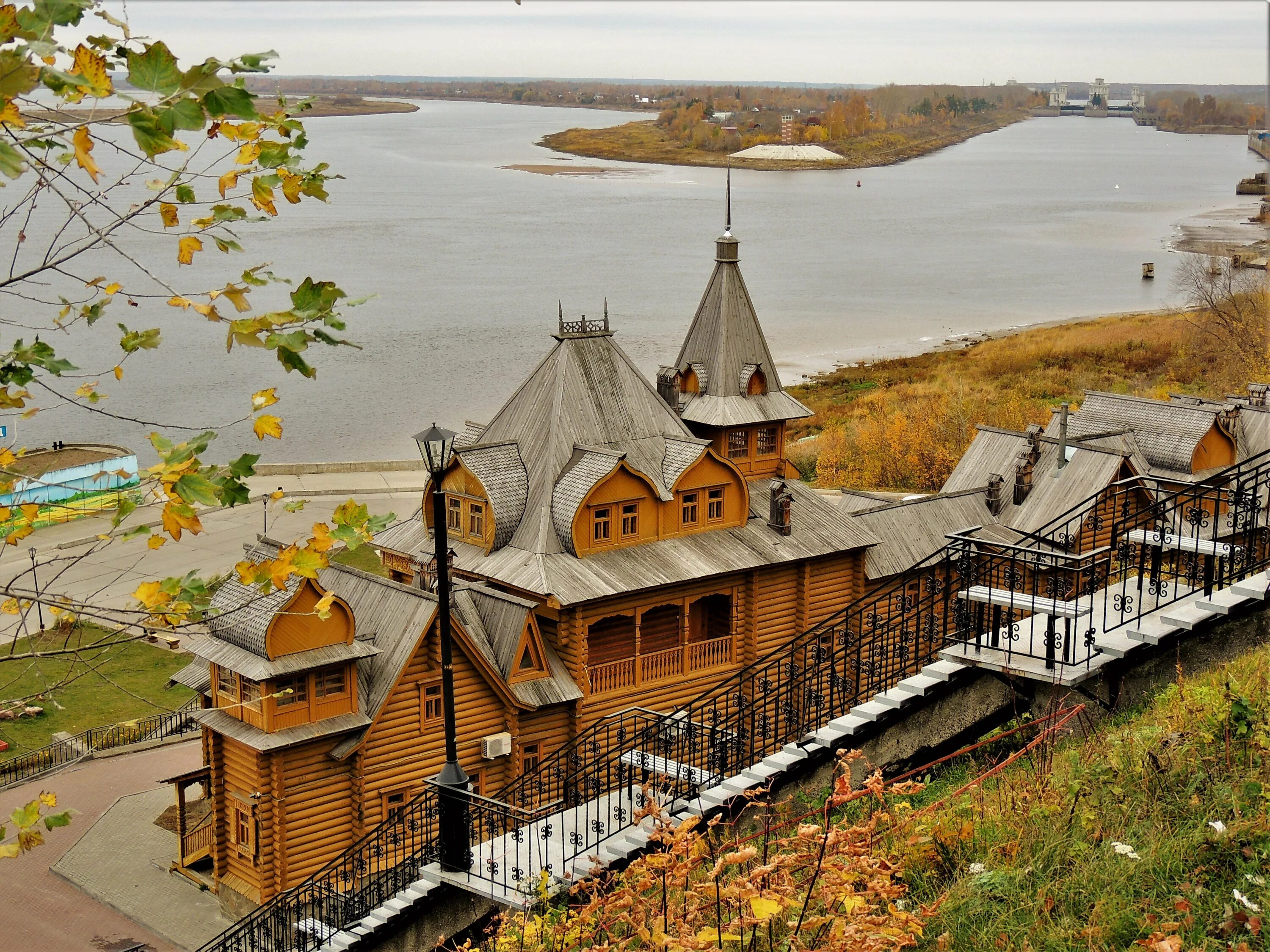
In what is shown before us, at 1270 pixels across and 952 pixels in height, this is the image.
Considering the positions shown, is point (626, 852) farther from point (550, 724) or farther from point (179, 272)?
point (179, 272)

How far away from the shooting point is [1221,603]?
1334 cm

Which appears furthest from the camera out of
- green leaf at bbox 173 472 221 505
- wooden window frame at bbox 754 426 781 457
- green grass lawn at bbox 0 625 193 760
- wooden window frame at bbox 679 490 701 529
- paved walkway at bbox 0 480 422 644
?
paved walkway at bbox 0 480 422 644

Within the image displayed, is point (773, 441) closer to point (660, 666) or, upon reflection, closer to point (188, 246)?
point (660, 666)

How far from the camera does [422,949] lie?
14.7 m

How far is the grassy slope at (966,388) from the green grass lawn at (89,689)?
21.2 metres

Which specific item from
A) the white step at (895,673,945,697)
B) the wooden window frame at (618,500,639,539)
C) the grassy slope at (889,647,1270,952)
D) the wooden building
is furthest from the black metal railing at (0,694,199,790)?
the grassy slope at (889,647,1270,952)

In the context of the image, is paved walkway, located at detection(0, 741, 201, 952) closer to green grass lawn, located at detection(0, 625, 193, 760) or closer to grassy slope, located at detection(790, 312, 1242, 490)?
green grass lawn, located at detection(0, 625, 193, 760)

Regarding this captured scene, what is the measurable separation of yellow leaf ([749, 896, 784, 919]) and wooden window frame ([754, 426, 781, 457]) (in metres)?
18.8

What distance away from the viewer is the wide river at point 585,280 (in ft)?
235

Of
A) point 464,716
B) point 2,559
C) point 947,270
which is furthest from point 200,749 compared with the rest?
point 947,270

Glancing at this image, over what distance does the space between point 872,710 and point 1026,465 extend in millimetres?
14042

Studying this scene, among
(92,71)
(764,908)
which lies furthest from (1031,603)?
(92,71)

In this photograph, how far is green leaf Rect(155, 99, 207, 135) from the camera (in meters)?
6.06

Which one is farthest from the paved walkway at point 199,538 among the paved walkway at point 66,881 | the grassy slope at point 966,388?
the grassy slope at point 966,388
